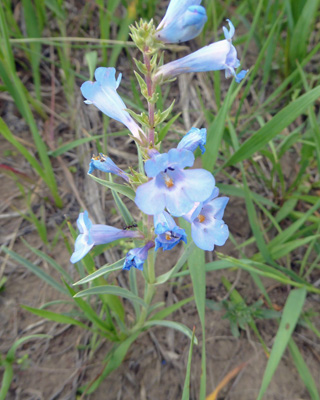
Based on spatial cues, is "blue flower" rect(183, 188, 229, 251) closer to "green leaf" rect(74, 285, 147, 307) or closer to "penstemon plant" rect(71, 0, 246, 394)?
"penstemon plant" rect(71, 0, 246, 394)

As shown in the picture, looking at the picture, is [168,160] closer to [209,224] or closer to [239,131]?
[209,224]

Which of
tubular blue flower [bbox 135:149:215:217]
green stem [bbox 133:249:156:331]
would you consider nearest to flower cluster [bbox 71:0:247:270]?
tubular blue flower [bbox 135:149:215:217]

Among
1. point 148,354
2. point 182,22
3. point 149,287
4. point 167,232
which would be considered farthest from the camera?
point 148,354

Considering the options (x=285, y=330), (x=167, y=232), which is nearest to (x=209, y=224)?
(x=167, y=232)

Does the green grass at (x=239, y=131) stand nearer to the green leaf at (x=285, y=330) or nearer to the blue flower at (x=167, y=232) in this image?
the green leaf at (x=285, y=330)

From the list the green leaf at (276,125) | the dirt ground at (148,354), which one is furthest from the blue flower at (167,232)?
the dirt ground at (148,354)
